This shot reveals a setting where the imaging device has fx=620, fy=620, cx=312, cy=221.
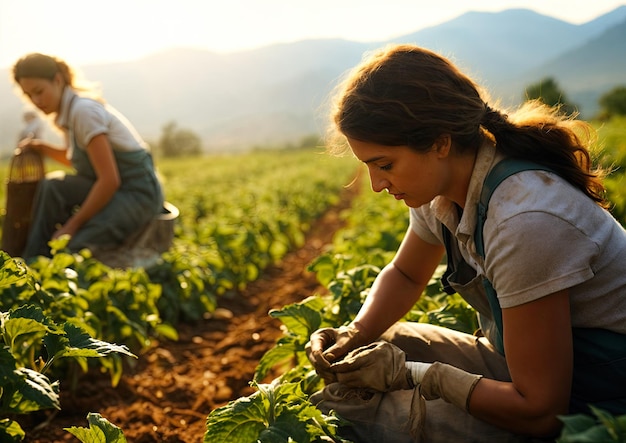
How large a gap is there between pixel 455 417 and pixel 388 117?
92 centimetres

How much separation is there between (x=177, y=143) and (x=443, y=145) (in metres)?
66.4

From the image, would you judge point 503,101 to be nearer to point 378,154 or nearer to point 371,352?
point 378,154

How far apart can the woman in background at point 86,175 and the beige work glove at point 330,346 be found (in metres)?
2.69

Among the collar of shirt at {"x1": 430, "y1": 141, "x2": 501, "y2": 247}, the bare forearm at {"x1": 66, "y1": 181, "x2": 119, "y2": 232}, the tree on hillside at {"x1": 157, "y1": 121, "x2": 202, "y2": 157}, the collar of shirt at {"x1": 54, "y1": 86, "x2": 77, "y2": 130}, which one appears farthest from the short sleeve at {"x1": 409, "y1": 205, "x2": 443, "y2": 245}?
the tree on hillside at {"x1": 157, "y1": 121, "x2": 202, "y2": 157}

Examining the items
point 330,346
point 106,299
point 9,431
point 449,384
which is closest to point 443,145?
point 449,384

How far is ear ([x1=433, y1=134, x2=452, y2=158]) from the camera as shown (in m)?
1.77

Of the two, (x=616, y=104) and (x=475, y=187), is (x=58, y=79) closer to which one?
(x=475, y=187)

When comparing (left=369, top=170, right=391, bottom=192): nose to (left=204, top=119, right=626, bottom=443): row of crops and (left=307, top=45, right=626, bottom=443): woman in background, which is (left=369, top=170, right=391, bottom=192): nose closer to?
(left=307, top=45, right=626, bottom=443): woman in background

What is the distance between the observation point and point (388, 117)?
5.67 feet

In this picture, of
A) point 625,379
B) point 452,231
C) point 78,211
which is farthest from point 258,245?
point 625,379

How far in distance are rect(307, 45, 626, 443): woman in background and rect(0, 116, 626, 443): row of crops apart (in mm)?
254

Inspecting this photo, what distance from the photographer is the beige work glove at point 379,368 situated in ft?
6.34

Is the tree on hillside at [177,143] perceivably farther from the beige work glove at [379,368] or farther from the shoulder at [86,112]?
the beige work glove at [379,368]

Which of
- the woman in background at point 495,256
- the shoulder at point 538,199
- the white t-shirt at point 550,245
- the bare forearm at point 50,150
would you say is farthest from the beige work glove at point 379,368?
the bare forearm at point 50,150
